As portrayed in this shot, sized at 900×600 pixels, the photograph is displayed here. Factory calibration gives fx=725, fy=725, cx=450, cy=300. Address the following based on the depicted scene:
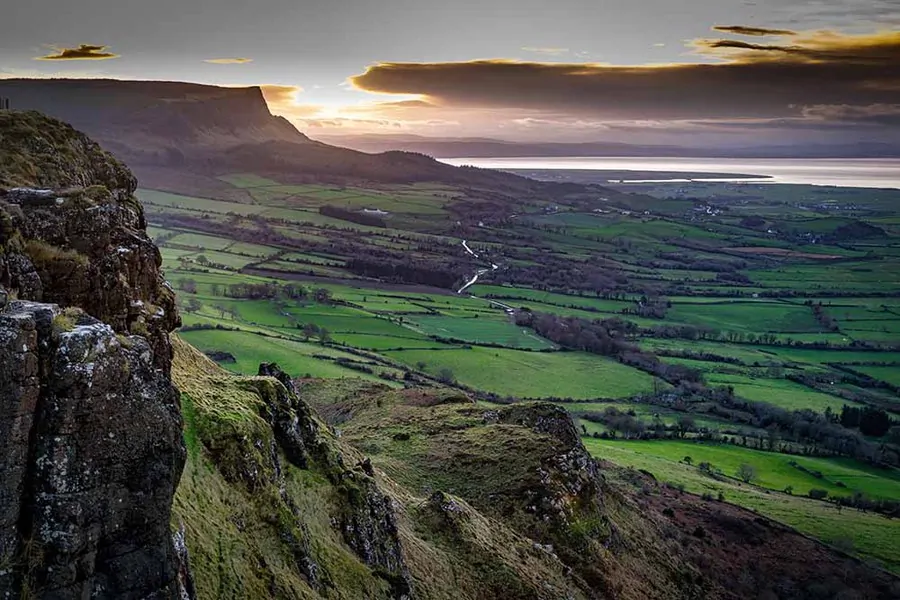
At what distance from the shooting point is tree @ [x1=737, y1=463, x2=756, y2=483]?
338 feet

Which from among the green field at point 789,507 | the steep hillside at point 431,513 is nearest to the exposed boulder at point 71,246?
the steep hillside at point 431,513

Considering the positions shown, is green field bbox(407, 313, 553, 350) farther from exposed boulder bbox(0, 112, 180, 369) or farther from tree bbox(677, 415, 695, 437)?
exposed boulder bbox(0, 112, 180, 369)

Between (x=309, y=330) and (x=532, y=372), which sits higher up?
(x=309, y=330)

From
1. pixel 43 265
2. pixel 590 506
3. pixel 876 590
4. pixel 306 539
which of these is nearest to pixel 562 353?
pixel 876 590

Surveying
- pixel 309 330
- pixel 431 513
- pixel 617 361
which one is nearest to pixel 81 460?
pixel 431 513

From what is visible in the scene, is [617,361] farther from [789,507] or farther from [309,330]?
[309,330]

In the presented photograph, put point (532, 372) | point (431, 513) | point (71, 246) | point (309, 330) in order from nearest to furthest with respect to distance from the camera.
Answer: point (71, 246), point (431, 513), point (532, 372), point (309, 330)

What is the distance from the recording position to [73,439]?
18.8m

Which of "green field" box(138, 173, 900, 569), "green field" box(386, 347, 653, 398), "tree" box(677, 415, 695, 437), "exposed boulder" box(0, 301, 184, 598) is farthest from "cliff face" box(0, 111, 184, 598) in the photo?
"tree" box(677, 415, 695, 437)

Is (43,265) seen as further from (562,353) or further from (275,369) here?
(562,353)

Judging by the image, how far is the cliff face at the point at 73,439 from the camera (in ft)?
59.1

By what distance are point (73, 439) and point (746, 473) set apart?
337 feet

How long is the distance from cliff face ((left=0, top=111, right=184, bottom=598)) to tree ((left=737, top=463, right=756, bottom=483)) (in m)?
97.2

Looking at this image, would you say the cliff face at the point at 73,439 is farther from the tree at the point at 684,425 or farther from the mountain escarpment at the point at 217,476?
the tree at the point at 684,425
